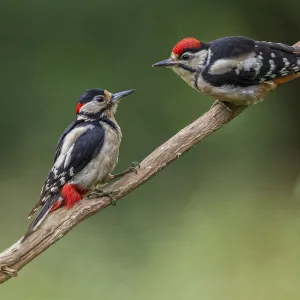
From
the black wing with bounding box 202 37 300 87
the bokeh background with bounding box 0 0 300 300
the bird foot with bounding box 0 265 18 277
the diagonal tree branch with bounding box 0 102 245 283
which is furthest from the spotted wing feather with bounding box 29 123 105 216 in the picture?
the bokeh background with bounding box 0 0 300 300

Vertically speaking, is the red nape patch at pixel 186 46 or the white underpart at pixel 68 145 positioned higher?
the red nape patch at pixel 186 46

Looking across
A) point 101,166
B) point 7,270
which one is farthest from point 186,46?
point 7,270

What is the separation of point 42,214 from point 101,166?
0.37 metres

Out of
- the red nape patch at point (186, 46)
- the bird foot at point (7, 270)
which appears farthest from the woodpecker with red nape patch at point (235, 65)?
the bird foot at point (7, 270)

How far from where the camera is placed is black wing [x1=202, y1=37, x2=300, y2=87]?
3371 millimetres

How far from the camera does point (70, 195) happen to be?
3.22 metres

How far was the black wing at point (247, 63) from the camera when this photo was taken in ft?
11.1

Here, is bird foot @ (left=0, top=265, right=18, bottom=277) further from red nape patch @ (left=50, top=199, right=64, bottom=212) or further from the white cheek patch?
the white cheek patch

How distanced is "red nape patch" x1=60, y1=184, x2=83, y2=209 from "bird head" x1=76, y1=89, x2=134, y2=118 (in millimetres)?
355

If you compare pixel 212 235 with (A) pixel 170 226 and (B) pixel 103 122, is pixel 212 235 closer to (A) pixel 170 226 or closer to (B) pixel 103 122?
(A) pixel 170 226

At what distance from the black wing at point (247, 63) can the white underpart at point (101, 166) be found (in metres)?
0.51

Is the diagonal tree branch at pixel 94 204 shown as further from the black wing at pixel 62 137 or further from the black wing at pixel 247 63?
the black wing at pixel 62 137

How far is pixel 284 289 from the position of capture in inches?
192

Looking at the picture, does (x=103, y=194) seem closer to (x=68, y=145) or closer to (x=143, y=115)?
(x=68, y=145)
